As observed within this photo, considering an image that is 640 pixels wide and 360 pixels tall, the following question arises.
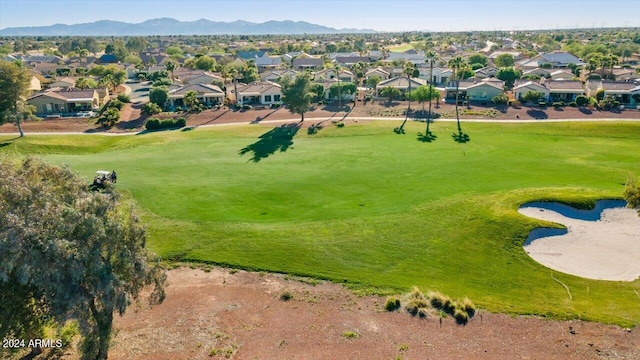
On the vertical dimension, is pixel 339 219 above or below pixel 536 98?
below

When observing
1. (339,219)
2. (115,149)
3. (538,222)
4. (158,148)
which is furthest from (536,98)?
(115,149)

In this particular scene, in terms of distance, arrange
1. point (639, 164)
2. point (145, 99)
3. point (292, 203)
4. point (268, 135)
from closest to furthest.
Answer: point (292, 203)
point (639, 164)
point (268, 135)
point (145, 99)

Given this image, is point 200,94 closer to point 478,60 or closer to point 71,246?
point 71,246

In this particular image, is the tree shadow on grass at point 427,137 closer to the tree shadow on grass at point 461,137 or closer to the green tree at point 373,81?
the tree shadow on grass at point 461,137

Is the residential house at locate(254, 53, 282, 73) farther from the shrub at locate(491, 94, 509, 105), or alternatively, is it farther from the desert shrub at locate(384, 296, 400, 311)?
the desert shrub at locate(384, 296, 400, 311)

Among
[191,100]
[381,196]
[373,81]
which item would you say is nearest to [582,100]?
[373,81]

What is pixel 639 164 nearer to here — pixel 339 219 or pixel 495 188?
pixel 495 188
